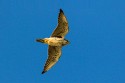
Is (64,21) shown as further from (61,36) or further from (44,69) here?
(44,69)

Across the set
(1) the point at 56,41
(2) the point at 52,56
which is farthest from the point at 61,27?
(2) the point at 52,56

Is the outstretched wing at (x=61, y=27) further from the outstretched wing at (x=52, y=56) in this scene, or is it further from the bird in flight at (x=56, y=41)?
the outstretched wing at (x=52, y=56)

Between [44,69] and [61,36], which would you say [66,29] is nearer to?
[61,36]

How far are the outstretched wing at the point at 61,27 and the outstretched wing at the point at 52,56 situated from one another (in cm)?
117

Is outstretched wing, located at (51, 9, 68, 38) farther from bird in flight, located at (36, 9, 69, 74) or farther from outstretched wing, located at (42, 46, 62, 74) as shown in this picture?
outstretched wing, located at (42, 46, 62, 74)

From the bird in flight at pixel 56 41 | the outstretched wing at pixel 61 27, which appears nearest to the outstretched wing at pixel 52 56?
the bird in flight at pixel 56 41

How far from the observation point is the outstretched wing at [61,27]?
38059 millimetres

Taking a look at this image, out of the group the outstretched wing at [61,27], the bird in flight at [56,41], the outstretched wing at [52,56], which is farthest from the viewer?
the outstretched wing at [52,56]

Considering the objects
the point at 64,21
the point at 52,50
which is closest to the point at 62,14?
the point at 64,21

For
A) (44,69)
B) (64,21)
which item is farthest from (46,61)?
(64,21)

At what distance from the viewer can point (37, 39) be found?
3838cm

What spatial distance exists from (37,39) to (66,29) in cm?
217

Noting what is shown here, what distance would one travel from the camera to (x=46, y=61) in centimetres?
3994

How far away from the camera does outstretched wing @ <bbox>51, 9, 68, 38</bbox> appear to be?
3806 centimetres
